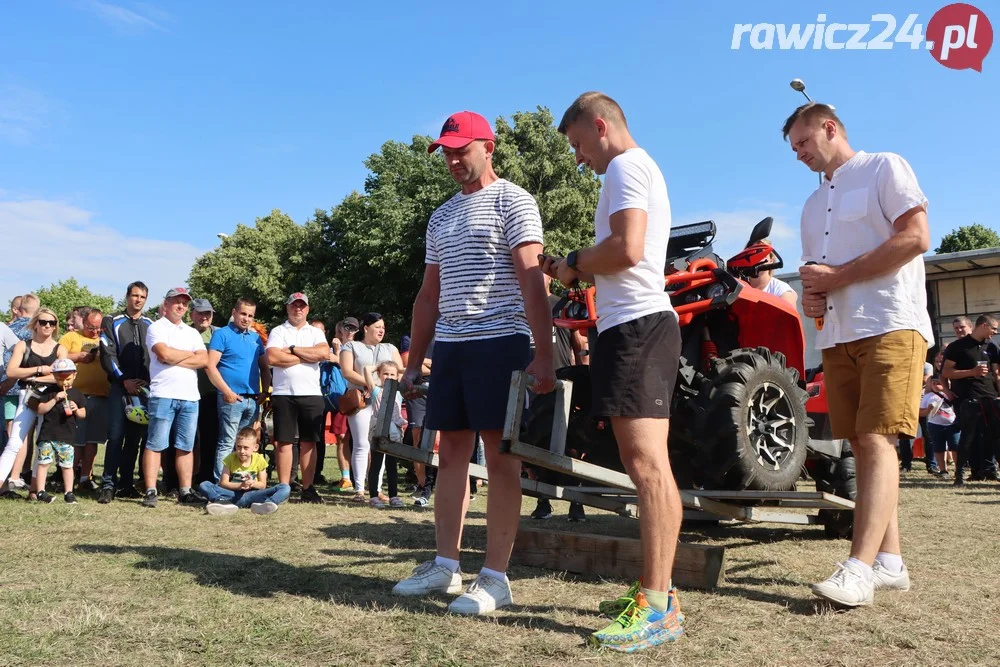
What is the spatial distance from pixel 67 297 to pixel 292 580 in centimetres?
7786

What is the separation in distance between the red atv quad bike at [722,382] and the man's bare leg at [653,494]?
1167 millimetres

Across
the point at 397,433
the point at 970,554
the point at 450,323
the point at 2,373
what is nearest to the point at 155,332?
the point at 2,373

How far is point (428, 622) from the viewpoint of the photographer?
3.31 m

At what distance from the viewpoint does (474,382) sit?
12.3ft

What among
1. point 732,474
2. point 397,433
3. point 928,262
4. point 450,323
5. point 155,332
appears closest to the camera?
point 450,323

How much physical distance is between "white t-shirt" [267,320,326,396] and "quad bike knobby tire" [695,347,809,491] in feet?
14.3

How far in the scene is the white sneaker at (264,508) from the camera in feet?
23.2

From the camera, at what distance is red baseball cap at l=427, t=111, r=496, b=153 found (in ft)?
12.7

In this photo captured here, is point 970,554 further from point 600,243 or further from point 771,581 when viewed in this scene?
point 600,243

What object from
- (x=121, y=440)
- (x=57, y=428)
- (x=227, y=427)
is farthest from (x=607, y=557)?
(x=57, y=428)

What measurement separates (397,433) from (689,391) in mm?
4412

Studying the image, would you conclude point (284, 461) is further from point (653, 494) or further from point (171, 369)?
point (653, 494)

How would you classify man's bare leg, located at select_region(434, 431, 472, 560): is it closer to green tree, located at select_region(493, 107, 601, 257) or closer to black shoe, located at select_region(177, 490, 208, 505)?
black shoe, located at select_region(177, 490, 208, 505)

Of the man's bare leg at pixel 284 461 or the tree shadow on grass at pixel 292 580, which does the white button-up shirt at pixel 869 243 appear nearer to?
the tree shadow on grass at pixel 292 580
